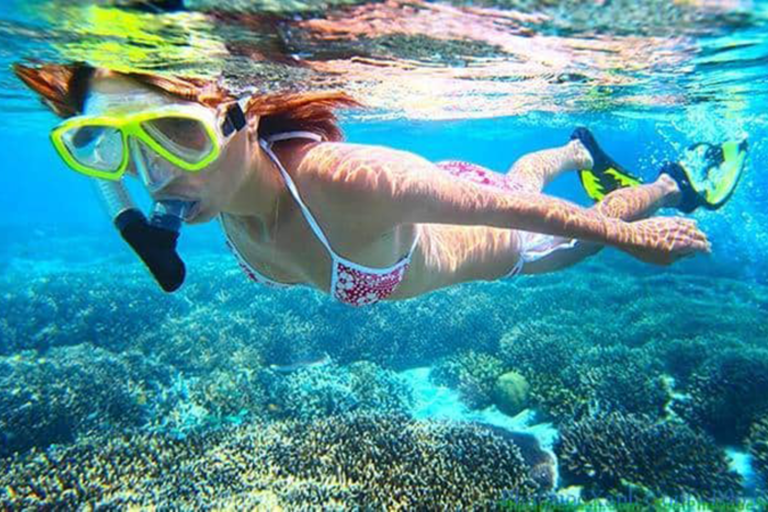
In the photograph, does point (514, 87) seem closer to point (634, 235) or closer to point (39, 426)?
point (634, 235)

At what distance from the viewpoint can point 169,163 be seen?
2.58m

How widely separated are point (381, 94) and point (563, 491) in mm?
11693

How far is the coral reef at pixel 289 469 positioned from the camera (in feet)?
16.1

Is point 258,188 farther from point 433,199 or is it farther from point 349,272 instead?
point 433,199

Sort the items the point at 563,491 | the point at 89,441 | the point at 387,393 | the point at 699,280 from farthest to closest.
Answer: the point at 699,280
the point at 387,393
the point at 89,441
the point at 563,491

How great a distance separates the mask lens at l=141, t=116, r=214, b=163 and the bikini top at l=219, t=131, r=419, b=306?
55 centimetres

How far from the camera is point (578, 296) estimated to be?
50.8ft

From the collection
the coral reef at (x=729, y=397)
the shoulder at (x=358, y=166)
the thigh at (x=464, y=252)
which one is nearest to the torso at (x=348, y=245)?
the thigh at (x=464, y=252)

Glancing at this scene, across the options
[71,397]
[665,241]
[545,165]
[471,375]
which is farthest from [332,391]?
[665,241]

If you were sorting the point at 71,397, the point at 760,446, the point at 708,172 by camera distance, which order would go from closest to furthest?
the point at 760,446, the point at 708,172, the point at 71,397

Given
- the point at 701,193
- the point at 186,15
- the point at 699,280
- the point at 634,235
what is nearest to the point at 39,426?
the point at 186,15

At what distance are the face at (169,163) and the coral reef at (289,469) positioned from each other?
3.53 meters

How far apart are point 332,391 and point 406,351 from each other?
3028 millimetres

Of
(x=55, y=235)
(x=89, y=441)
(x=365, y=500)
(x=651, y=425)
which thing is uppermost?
(x=365, y=500)
